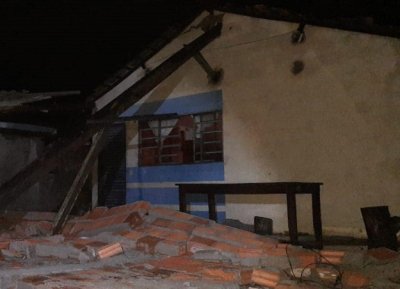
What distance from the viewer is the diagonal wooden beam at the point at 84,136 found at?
5.79 meters

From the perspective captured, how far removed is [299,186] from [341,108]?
6.23 feet

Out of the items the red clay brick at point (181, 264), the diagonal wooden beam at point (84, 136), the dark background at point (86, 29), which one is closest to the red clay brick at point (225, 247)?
the red clay brick at point (181, 264)

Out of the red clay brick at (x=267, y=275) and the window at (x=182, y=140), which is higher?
the window at (x=182, y=140)

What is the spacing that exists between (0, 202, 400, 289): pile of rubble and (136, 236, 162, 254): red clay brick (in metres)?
0.01

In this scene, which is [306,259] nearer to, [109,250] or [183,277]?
[183,277]

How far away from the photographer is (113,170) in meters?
8.59

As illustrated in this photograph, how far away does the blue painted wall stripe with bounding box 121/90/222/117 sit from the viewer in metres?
7.36

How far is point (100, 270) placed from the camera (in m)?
3.67

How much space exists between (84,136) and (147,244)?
8.21ft

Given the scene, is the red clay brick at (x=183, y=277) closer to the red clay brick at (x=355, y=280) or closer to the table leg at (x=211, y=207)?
the red clay brick at (x=355, y=280)

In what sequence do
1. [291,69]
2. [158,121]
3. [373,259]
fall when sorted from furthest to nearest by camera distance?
[158,121]
[291,69]
[373,259]

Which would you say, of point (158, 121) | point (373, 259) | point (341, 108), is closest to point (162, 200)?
point (158, 121)

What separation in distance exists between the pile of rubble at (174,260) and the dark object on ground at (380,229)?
1.57ft

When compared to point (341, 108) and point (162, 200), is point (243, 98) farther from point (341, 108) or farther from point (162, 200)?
point (162, 200)
